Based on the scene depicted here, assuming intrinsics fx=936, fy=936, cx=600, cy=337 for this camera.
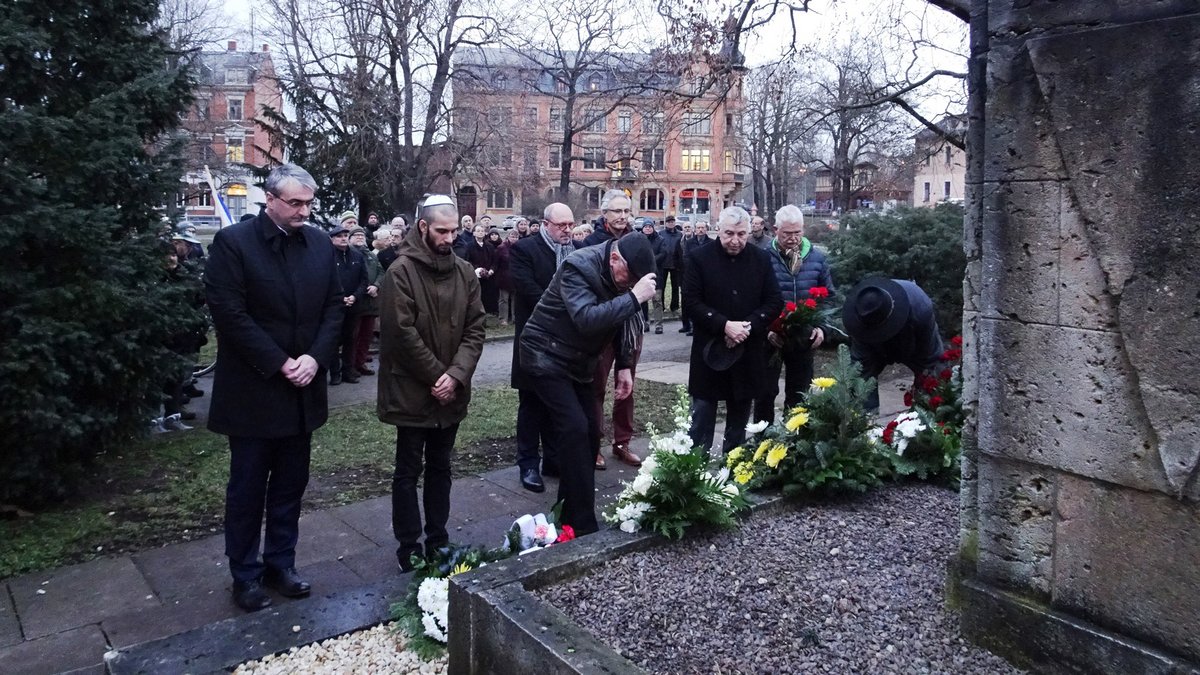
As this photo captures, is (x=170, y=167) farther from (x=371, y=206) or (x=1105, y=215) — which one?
(x=371, y=206)

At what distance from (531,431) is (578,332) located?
1649 mm

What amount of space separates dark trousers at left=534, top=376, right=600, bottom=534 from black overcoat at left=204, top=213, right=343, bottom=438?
1.16 metres

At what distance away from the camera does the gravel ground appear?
10.1 ft

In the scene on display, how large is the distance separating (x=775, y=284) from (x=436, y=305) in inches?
98.9

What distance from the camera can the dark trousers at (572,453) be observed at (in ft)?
15.7

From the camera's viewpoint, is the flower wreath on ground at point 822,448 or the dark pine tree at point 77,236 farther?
the dark pine tree at point 77,236

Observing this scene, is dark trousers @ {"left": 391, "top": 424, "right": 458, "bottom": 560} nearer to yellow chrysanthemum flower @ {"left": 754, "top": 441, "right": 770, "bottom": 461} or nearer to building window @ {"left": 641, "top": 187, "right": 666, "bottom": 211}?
yellow chrysanthemum flower @ {"left": 754, "top": 441, "right": 770, "bottom": 461}

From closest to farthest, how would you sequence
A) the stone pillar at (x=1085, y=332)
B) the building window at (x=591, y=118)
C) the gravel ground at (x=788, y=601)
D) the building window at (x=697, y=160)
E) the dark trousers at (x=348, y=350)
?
the stone pillar at (x=1085, y=332) → the gravel ground at (x=788, y=601) → the dark trousers at (x=348, y=350) → the building window at (x=591, y=118) → the building window at (x=697, y=160)

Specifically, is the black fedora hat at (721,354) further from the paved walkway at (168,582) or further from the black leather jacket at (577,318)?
the black leather jacket at (577,318)

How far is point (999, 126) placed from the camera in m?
3.09

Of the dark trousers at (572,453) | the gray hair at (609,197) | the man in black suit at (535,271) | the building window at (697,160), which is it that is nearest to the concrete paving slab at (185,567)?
the dark trousers at (572,453)

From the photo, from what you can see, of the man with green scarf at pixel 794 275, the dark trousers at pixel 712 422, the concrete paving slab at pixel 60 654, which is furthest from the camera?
the man with green scarf at pixel 794 275

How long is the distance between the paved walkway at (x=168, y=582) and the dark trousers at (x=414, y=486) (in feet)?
0.78

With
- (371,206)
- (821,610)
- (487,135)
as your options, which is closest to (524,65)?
(487,135)
